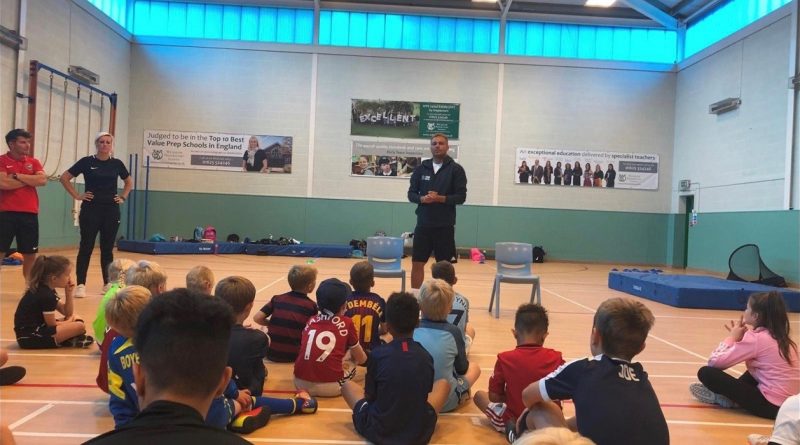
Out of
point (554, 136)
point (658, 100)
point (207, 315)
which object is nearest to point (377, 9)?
point (554, 136)

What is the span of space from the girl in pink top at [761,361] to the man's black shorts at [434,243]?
2815mm

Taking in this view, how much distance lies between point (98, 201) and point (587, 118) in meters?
13.5

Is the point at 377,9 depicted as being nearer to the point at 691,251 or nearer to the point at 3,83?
the point at 3,83

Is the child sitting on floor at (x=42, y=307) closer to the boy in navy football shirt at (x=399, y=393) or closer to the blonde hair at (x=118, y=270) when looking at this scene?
the blonde hair at (x=118, y=270)

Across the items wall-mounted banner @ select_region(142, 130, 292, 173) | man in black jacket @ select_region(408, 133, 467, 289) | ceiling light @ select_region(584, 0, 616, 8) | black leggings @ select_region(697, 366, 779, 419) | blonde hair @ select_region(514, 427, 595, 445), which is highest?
ceiling light @ select_region(584, 0, 616, 8)

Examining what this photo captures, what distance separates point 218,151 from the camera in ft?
51.2

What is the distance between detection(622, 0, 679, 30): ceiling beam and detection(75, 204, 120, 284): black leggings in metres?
14.0

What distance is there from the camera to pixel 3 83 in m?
10.3

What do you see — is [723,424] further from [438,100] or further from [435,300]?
[438,100]

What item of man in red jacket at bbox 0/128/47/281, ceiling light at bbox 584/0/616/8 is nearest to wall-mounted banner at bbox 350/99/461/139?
ceiling light at bbox 584/0/616/8

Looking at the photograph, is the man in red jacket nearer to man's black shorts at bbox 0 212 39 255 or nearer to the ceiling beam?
man's black shorts at bbox 0 212 39 255

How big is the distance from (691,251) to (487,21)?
8.65 meters

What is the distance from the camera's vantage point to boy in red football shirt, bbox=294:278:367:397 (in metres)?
3.29

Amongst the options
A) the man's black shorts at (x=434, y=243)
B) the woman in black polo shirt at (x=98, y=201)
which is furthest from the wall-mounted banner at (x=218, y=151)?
the man's black shorts at (x=434, y=243)
